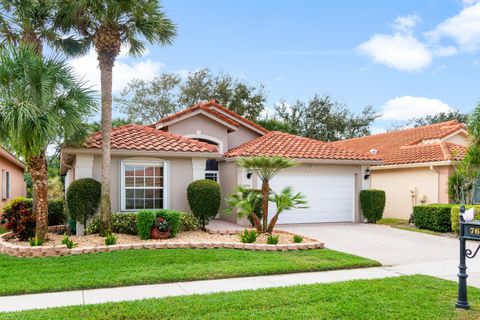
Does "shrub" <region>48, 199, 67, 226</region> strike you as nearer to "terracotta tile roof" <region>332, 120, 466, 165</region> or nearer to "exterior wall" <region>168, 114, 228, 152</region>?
"exterior wall" <region>168, 114, 228, 152</region>

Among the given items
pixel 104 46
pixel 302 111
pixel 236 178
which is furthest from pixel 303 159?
pixel 302 111

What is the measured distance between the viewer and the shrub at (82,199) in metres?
13.9

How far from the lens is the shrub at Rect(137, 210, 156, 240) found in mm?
12586

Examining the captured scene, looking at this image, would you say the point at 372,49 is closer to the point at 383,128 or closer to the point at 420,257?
the point at 420,257

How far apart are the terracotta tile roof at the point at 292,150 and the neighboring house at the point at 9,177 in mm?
12127

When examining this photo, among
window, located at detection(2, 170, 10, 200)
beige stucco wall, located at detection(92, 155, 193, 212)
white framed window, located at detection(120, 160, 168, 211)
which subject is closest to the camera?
white framed window, located at detection(120, 160, 168, 211)

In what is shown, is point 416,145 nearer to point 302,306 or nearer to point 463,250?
point 463,250

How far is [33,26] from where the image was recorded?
1459cm

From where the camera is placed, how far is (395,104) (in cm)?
5406

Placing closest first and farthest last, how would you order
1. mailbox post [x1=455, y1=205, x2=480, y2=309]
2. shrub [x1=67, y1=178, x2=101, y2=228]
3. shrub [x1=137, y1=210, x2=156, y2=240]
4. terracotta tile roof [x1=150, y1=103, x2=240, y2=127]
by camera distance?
mailbox post [x1=455, y1=205, x2=480, y2=309]
shrub [x1=137, y1=210, x2=156, y2=240]
shrub [x1=67, y1=178, x2=101, y2=228]
terracotta tile roof [x1=150, y1=103, x2=240, y2=127]

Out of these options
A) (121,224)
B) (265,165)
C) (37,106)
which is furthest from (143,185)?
(37,106)

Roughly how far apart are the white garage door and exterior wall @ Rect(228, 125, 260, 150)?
13.2 feet

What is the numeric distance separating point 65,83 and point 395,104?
48870mm

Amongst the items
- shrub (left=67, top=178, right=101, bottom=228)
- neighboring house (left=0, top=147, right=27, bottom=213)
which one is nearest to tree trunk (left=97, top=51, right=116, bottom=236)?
shrub (left=67, top=178, right=101, bottom=228)
